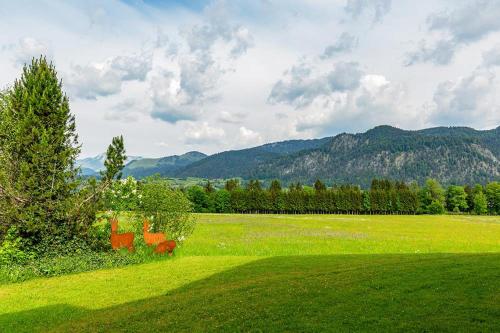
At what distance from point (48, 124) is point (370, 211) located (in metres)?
140

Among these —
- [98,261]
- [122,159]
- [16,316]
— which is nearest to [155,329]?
[16,316]

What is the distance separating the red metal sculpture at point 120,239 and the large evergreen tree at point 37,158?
2243mm

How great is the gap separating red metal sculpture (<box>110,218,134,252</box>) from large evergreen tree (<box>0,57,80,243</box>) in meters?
2.24

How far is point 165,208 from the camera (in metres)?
27.0

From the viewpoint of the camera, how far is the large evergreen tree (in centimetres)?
2103

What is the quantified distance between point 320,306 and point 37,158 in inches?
709

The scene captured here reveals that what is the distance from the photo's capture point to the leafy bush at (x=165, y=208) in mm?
26719

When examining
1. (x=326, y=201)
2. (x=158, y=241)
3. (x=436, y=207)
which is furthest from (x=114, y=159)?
(x=436, y=207)

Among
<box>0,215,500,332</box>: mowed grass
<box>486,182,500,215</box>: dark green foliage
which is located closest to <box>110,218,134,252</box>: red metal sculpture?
<box>0,215,500,332</box>: mowed grass

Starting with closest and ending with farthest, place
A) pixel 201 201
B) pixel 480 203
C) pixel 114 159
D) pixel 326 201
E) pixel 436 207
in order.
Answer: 1. pixel 114 159
2. pixel 480 203
3. pixel 436 207
4. pixel 201 201
5. pixel 326 201

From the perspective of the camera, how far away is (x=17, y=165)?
21.8m

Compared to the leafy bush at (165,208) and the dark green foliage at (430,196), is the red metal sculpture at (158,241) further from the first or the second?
the dark green foliage at (430,196)

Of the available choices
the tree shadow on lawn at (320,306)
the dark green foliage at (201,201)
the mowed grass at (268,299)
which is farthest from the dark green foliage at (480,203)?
the tree shadow on lawn at (320,306)

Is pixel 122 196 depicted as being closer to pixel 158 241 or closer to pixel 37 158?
pixel 158 241
